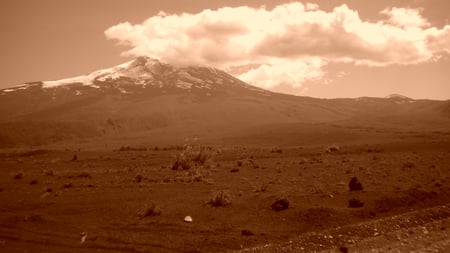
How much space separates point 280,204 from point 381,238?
210 inches

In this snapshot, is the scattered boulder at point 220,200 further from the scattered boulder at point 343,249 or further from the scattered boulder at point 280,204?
the scattered boulder at point 343,249

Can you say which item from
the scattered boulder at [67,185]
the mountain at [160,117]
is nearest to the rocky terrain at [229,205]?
the scattered boulder at [67,185]

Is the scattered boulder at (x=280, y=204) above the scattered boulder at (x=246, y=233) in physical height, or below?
above

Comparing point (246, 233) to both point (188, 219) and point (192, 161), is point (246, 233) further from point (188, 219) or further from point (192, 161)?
point (192, 161)

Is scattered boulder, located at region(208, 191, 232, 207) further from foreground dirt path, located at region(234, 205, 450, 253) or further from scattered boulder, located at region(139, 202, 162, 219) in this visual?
foreground dirt path, located at region(234, 205, 450, 253)

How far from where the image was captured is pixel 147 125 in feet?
440

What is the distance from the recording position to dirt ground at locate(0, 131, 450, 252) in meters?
16.2

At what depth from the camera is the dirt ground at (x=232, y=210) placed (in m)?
16.2

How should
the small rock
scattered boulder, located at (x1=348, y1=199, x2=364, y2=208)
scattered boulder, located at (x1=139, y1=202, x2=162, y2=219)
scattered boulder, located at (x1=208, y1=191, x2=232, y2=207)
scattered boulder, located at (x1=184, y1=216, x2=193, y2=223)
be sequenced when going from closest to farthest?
the small rock → scattered boulder, located at (x1=184, y1=216, x2=193, y2=223) → scattered boulder, located at (x1=139, y1=202, x2=162, y2=219) → scattered boulder, located at (x1=348, y1=199, x2=364, y2=208) → scattered boulder, located at (x1=208, y1=191, x2=232, y2=207)

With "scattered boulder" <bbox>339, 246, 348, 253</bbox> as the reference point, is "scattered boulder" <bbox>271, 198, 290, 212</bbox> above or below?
above

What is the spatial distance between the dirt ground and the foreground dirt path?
39 millimetres

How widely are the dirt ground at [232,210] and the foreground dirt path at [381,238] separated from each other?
4 centimetres

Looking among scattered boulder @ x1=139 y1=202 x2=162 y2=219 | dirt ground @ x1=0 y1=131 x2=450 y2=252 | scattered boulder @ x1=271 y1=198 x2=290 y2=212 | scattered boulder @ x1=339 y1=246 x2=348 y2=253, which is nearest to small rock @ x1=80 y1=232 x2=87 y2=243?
dirt ground @ x1=0 y1=131 x2=450 y2=252

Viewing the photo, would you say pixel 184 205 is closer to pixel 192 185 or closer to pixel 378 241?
pixel 192 185
